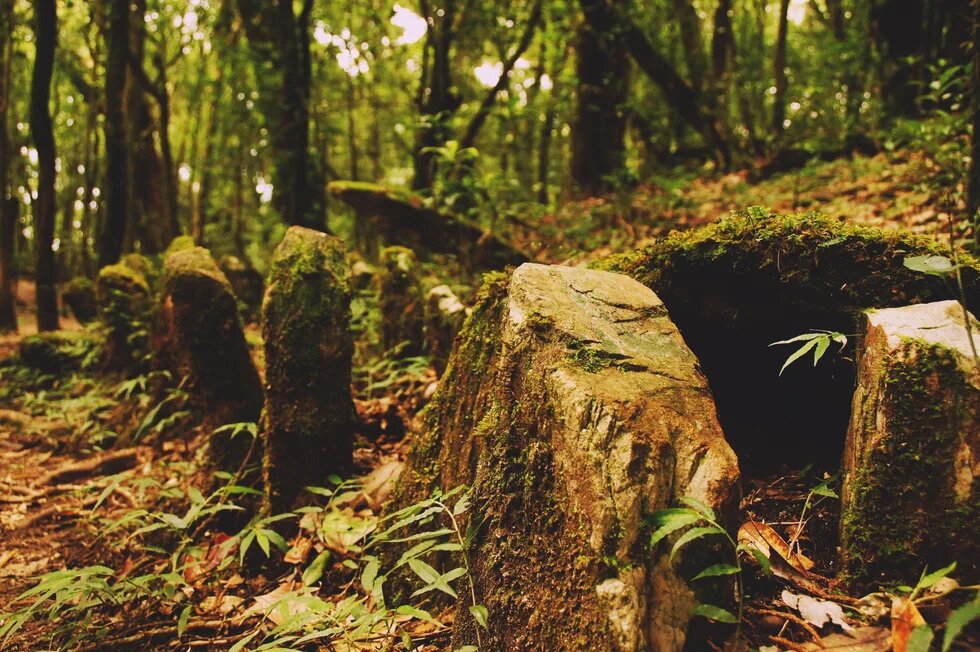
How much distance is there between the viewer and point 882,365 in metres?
1.69

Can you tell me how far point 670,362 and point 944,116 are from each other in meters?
5.09

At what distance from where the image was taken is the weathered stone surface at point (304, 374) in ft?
10.6

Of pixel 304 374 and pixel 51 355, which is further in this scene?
pixel 51 355

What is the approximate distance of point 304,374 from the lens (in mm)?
3289

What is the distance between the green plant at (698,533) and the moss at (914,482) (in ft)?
1.74

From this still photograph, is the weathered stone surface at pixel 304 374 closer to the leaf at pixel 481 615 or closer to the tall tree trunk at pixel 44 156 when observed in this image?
the leaf at pixel 481 615

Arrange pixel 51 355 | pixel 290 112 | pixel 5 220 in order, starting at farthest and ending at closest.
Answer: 1. pixel 5 220
2. pixel 290 112
3. pixel 51 355

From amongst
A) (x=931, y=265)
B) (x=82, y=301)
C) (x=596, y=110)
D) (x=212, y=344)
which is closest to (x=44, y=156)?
(x=82, y=301)

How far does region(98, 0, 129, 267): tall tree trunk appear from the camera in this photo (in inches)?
341

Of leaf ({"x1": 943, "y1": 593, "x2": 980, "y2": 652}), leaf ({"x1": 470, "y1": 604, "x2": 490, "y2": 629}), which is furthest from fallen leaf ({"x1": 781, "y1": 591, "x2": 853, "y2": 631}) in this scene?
leaf ({"x1": 470, "y1": 604, "x2": 490, "y2": 629})

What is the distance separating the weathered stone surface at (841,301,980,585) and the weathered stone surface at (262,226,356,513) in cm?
255

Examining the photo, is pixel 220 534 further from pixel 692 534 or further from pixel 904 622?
pixel 904 622

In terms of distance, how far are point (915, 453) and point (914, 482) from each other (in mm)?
82

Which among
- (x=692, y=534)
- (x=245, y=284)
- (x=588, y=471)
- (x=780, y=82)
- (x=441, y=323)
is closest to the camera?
(x=692, y=534)
